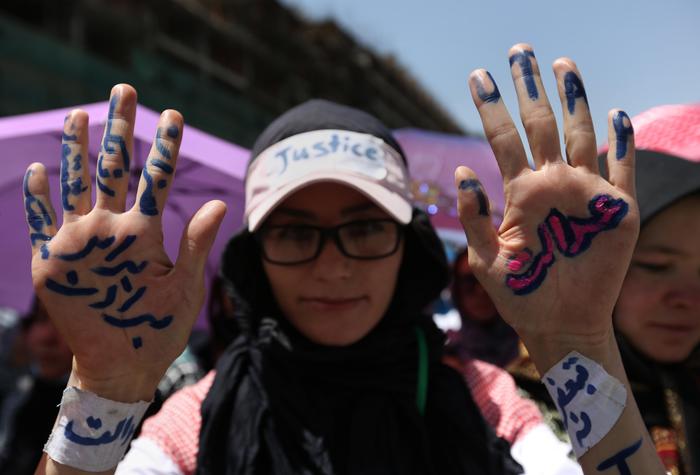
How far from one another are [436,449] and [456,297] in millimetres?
2191

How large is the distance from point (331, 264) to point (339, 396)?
32 centimetres

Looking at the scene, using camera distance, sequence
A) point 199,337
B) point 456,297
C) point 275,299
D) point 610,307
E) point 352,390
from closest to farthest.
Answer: point 610,307 → point 352,390 → point 275,299 → point 199,337 → point 456,297

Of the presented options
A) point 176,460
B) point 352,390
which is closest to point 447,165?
point 352,390

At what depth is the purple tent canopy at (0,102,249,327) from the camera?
7.18 feet

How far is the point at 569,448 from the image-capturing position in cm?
156

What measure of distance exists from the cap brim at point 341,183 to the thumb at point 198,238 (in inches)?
15.0

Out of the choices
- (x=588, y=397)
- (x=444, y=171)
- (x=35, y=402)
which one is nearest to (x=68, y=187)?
(x=588, y=397)

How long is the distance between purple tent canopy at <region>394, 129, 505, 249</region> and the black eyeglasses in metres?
1.69

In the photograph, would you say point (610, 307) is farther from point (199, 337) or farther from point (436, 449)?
point (199, 337)

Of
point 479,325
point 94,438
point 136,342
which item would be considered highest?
point 136,342

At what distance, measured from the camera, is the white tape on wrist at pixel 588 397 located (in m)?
1.14

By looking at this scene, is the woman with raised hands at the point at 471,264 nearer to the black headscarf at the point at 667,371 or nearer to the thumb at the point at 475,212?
the thumb at the point at 475,212

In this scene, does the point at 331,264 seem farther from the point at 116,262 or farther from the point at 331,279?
the point at 116,262

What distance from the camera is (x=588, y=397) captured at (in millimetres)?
1144
